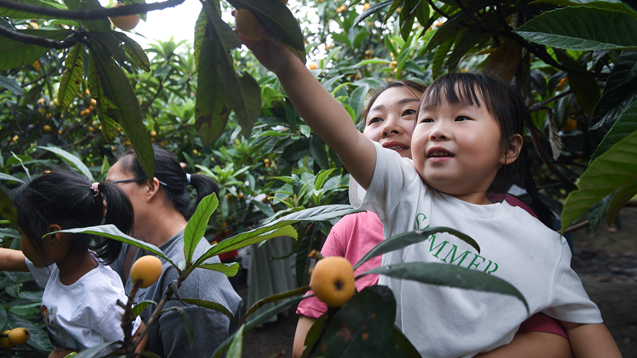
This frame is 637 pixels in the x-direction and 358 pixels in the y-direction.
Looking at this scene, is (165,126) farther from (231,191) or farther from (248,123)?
(248,123)

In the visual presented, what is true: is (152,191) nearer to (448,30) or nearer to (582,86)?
(448,30)

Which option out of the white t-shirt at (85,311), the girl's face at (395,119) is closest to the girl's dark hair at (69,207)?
the white t-shirt at (85,311)

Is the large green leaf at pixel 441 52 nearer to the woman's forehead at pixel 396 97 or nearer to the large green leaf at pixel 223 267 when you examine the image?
the woman's forehead at pixel 396 97

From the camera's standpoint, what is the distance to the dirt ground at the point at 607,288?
2.26 m

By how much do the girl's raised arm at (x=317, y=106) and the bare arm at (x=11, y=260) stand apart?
133 centimetres

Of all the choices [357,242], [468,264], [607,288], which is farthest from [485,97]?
[607,288]

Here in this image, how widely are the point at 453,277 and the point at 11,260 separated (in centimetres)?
159

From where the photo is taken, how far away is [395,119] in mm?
1114

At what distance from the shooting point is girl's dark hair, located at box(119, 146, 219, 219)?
1537 mm

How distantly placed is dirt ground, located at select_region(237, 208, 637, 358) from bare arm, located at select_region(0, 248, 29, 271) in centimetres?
99

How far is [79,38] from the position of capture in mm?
512

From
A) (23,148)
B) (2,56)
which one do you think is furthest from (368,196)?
(23,148)

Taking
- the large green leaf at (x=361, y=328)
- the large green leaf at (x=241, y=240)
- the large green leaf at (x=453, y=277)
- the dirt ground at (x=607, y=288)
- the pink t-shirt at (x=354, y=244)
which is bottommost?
the dirt ground at (x=607, y=288)

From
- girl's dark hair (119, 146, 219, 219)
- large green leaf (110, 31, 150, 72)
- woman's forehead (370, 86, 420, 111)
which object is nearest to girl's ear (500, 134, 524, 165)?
woman's forehead (370, 86, 420, 111)
